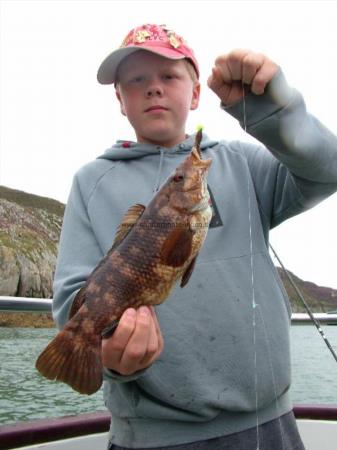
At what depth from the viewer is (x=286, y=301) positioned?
9.07 feet

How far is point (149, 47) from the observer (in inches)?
109

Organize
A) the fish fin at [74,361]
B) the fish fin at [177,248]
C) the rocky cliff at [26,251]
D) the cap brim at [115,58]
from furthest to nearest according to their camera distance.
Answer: the rocky cliff at [26,251]
the cap brim at [115,58]
the fish fin at [177,248]
the fish fin at [74,361]

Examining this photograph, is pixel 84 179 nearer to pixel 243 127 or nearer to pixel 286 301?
pixel 243 127

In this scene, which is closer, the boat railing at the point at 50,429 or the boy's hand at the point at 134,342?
the boy's hand at the point at 134,342

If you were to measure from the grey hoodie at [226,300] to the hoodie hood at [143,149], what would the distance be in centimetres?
30

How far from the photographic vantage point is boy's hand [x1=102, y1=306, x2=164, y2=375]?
1.98 meters

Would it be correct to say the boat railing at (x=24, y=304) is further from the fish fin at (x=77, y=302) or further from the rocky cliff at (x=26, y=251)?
the rocky cliff at (x=26, y=251)

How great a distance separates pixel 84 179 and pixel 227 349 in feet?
4.41

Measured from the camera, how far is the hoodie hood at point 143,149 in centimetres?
305

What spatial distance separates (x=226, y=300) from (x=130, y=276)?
612 mm

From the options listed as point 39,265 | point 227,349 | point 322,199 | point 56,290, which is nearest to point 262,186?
point 322,199

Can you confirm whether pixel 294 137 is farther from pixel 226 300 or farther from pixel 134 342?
pixel 134 342

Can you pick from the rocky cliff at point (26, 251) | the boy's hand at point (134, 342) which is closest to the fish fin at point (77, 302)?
the boy's hand at point (134, 342)

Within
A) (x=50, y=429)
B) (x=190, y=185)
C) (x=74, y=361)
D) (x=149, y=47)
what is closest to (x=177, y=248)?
(x=190, y=185)
